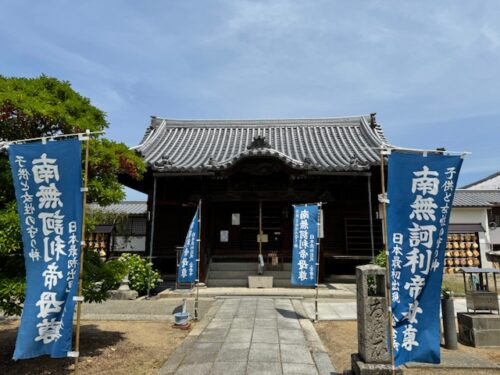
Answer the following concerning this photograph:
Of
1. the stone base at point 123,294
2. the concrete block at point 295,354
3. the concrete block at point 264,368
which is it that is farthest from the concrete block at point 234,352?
the stone base at point 123,294

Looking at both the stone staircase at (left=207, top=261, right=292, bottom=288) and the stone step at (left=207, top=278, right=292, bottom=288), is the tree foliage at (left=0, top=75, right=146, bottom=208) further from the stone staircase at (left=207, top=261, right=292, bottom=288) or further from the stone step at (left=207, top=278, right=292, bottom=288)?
the stone staircase at (left=207, top=261, right=292, bottom=288)

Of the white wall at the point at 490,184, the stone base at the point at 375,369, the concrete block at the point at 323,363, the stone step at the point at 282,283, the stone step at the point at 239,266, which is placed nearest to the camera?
the stone base at the point at 375,369

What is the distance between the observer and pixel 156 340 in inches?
266

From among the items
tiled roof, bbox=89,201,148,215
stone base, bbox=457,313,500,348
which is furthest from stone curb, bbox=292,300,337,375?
tiled roof, bbox=89,201,148,215

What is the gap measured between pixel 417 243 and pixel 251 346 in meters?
3.59

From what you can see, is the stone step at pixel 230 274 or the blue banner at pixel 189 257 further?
the stone step at pixel 230 274

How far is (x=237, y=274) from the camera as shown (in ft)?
45.7

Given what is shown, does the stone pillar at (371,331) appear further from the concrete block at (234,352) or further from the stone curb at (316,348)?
the concrete block at (234,352)

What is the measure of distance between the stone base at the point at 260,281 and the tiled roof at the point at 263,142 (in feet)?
14.7

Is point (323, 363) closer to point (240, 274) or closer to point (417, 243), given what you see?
point (417, 243)

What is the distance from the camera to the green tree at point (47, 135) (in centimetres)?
485

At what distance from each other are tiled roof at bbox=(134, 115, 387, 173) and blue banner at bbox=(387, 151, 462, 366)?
28.0ft

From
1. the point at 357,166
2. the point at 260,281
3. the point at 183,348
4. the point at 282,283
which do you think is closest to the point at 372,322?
the point at 183,348

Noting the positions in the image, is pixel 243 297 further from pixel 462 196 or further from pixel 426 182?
pixel 462 196
